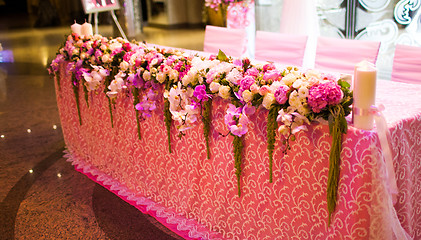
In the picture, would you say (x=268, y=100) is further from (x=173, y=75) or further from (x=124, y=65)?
(x=124, y=65)

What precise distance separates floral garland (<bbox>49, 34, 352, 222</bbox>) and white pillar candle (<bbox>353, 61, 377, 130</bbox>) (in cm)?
5

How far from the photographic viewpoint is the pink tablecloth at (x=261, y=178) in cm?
181

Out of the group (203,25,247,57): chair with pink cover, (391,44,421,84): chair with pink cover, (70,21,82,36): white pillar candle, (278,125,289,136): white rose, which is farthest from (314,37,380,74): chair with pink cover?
(70,21,82,36): white pillar candle

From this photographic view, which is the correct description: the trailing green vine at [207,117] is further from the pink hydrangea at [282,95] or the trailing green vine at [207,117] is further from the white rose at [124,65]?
the white rose at [124,65]

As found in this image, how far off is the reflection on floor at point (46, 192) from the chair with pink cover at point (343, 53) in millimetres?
1897

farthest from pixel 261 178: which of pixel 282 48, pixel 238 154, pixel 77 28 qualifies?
pixel 77 28

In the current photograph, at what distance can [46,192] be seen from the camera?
336 centimetres

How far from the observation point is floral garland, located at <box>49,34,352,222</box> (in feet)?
5.96

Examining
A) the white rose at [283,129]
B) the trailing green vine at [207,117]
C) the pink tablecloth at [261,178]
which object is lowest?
the pink tablecloth at [261,178]

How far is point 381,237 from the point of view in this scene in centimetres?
180

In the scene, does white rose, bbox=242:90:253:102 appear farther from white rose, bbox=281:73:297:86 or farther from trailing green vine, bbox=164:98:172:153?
trailing green vine, bbox=164:98:172:153

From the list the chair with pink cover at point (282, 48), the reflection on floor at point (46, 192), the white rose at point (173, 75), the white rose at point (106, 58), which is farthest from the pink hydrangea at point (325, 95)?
the chair with pink cover at point (282, 48)

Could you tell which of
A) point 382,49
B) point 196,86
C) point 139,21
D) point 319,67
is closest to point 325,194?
point 196,86

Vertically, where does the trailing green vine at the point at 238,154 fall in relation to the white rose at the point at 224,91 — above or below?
below
